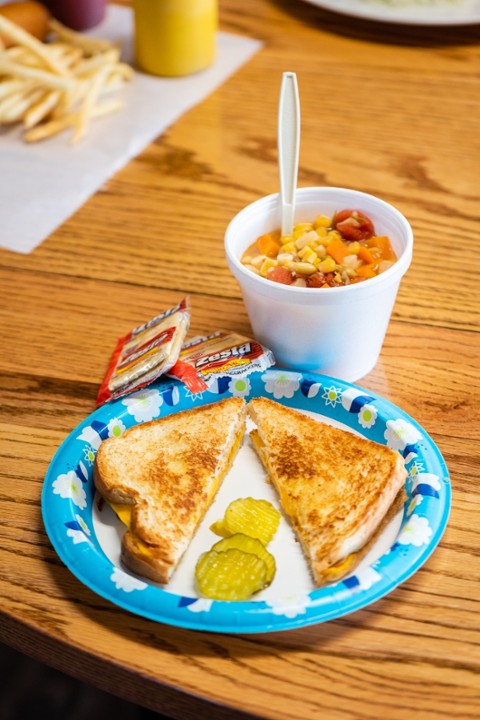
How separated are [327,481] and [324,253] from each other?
408 mm

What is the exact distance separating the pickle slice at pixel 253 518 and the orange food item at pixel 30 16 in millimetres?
1958

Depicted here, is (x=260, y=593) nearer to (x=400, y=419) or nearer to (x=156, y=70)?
(x=400, y=419)

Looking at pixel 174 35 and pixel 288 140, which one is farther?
pixel 174 35

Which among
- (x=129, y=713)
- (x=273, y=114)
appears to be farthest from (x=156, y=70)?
(x=129, y=713)

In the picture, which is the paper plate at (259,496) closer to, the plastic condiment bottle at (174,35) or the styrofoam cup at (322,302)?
the styrofoam cup at (322,302)

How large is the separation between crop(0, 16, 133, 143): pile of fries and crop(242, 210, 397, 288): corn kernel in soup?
981mm

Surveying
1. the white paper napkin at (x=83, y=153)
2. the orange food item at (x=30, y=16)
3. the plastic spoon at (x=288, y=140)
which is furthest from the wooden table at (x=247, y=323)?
the orange food item at (x=30, y=16)

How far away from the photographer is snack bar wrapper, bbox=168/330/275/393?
134 centimetres

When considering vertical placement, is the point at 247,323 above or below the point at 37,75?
below

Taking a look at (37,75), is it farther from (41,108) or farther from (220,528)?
(220,528)

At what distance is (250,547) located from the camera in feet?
3.44

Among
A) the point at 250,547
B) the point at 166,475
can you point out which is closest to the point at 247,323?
the point at 166,475

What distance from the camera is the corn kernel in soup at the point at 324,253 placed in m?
1.34

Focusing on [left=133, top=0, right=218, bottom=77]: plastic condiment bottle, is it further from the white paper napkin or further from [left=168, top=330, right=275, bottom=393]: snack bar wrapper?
[left=168, top=330, right=275, bottom=393]: snack bar wrapper
